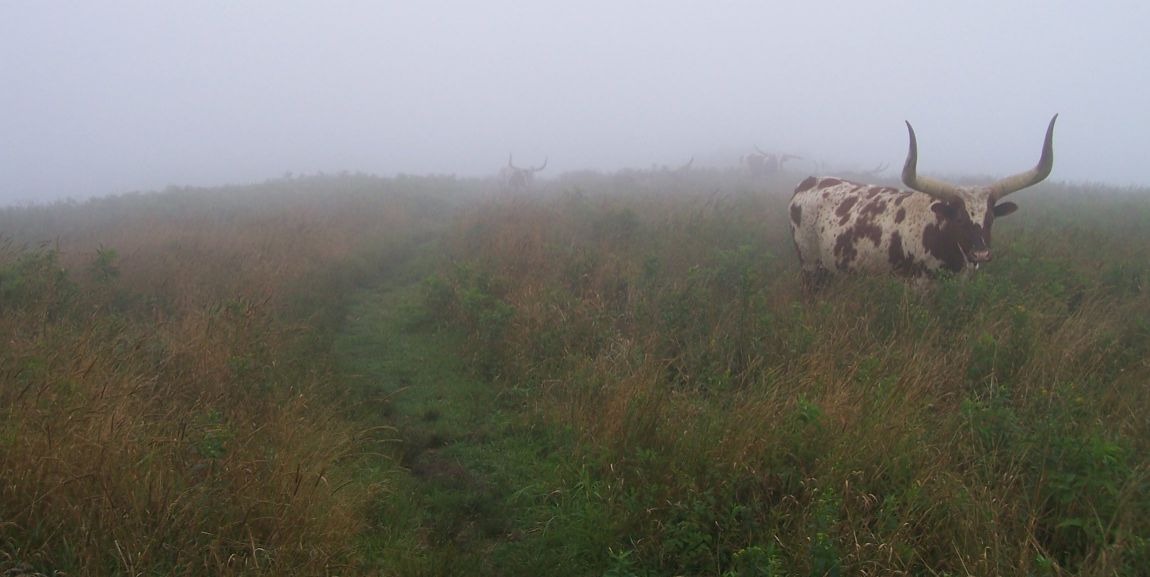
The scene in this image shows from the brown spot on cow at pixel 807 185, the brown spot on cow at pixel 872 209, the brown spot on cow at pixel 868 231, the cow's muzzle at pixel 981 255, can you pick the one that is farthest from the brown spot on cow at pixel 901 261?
the brown spot on cow at pixel 807 185

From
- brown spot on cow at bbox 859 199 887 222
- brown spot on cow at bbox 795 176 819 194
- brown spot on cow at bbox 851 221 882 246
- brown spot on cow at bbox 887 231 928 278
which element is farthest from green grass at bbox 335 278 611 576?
brown spot on cow at bbox 795 176 819 194

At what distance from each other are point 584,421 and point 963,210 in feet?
14.8

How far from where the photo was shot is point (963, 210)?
20.0 feet

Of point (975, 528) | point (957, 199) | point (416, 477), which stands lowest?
point (416, 477)

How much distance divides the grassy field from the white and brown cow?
1.71 feet

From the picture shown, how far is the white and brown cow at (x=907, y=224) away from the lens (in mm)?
6043

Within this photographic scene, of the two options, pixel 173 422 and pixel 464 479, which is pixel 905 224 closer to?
pixel 464 479

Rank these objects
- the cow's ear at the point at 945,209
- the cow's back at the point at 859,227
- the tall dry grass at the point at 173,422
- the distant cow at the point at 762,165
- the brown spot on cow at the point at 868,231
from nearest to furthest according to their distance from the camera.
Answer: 1. the tall dry grass at the point at 173,422
2. the cow's ear at the point at 945,209
3. the cow's back at the point at 859,227
4. the brown spot on cow at the point at 868,231
5. the distant cow at the point at 762,165

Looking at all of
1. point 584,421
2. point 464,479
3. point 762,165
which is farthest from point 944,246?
point 762,165

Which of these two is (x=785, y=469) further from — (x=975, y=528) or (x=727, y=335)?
(x=727, y=335)

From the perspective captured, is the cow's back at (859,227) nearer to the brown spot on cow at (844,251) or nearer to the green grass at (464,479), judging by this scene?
the brown spot on cow at (844,251)

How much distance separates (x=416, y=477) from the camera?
3.97 metres

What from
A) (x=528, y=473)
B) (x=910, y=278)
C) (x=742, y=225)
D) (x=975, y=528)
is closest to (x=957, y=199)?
(x=910, y=278)

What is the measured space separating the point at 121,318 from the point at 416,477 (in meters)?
3.38
